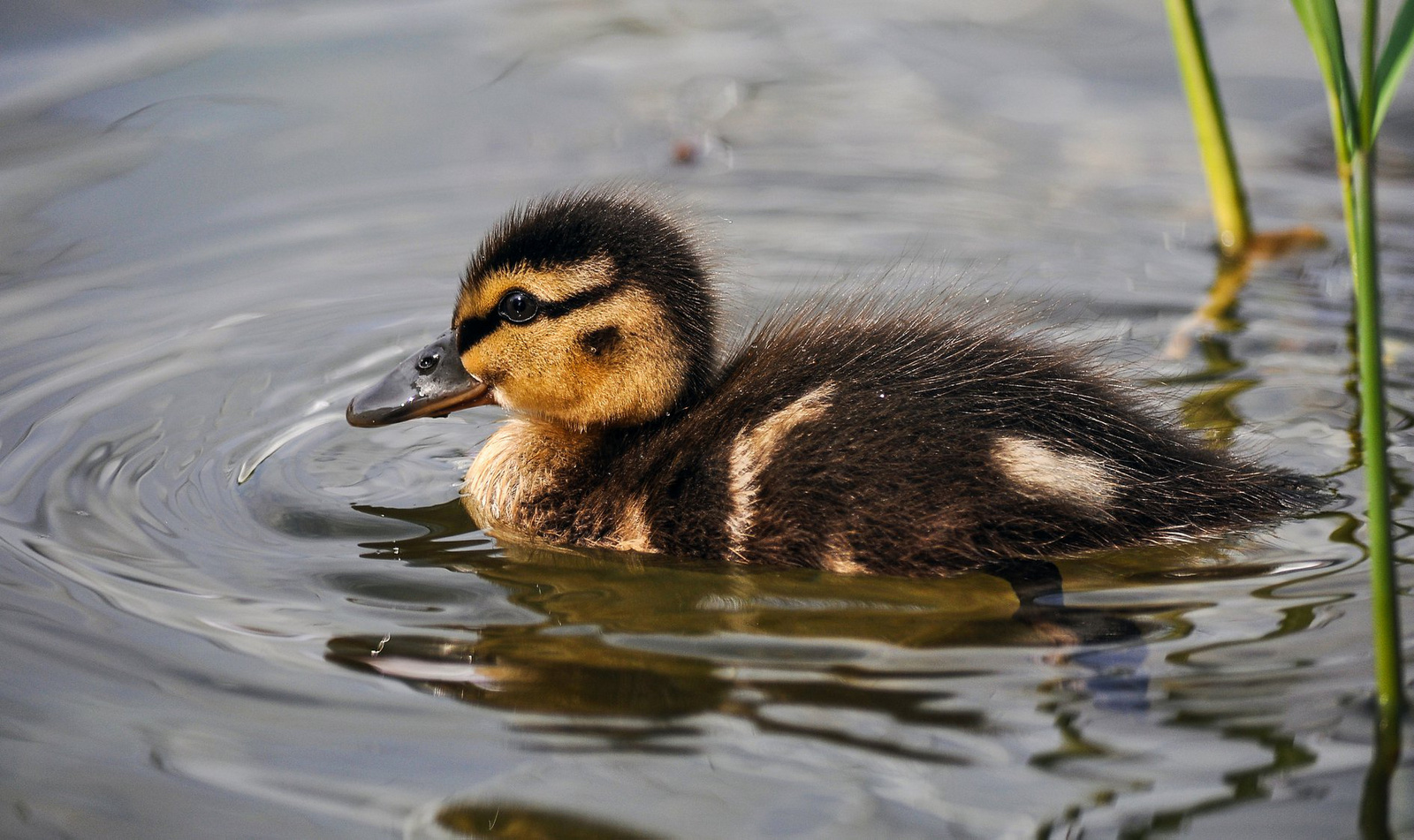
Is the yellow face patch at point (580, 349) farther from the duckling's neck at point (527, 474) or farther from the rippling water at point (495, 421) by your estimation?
the rippling water at point (495, 421)

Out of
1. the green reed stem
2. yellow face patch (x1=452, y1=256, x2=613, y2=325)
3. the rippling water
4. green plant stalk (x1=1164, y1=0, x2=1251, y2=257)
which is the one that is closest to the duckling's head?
yellow face patch (x1=452, y1=256, x2=613, y2=325)

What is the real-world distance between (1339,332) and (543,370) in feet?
7.64

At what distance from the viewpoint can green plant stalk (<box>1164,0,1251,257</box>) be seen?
4289 mm

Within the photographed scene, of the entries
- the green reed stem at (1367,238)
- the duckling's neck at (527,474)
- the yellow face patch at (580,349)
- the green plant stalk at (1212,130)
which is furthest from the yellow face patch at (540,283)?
the green plant stalk at (1212,130)

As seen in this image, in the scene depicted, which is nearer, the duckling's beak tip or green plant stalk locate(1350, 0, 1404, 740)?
green plant stalk locate(1350, 0, 1404, 740)

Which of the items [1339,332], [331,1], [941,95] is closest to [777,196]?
[941,95]

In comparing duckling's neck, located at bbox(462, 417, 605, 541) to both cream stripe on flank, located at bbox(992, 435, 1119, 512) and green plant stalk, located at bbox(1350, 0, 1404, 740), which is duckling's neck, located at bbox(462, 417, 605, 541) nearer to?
cream stripe on flank, located at bbox(992, 435, 1119, 512)

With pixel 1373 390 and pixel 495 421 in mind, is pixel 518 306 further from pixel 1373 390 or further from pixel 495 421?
pixel 1373 390

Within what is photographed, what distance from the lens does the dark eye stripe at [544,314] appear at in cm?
324

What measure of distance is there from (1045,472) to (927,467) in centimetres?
23

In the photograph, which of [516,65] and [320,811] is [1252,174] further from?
[320,811]

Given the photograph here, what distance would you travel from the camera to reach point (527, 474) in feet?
11.2

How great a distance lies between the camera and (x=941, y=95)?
6.19 metres

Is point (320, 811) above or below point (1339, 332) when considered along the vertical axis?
above
